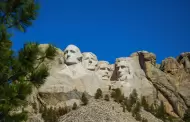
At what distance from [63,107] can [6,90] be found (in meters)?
14.5

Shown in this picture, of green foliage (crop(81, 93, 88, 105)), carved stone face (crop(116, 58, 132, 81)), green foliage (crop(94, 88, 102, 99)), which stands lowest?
green foliage (crop(81, 93, 88, 105))

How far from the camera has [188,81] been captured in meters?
30.4

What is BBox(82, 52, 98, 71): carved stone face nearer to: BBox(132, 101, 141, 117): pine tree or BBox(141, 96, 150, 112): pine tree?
BBox(141, 96, 150, 112): pine tree

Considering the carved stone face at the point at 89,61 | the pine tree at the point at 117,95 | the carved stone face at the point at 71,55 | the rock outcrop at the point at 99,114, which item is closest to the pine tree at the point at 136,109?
the rock outcrop at the point at 99,114

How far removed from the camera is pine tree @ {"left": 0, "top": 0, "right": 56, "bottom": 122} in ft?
35.0

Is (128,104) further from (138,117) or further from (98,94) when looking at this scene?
(98,94)

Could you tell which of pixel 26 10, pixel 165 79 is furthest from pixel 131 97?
pixel 26 10

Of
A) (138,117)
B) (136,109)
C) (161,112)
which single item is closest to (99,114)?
(138,117)

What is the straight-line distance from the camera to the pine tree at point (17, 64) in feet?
35.0

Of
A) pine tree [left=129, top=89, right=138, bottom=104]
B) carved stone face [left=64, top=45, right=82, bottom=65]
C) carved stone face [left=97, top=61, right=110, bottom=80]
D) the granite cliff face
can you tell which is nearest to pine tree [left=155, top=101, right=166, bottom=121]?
the granite cliff face

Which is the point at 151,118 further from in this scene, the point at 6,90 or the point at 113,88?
the point at 6,90

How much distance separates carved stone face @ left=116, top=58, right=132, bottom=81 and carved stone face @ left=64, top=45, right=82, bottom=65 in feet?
10.2

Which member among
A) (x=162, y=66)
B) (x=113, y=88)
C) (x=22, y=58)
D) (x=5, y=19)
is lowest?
(x=22, y=58)

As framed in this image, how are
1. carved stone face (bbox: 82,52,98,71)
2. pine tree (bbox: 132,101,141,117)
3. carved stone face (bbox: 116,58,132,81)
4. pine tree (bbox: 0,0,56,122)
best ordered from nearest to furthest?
pine tree (bbox: 0,0,56,122) → pine tree (bbox: 132,101,141,117) → carved stone face (bbox: 82,52,98,71) → carved stone face (bbox: 116,58,132,81)
